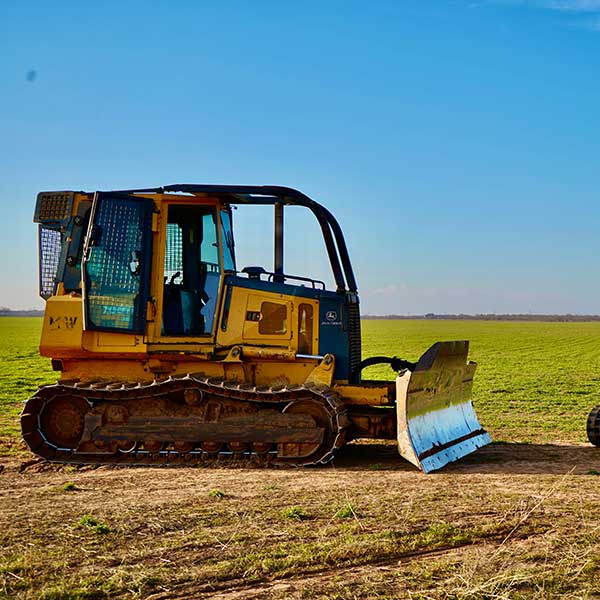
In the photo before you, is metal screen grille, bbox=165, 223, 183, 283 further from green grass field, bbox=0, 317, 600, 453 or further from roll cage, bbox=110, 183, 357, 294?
green grass field, bbox=0, 317, 600, 453

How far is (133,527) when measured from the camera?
7684 mm

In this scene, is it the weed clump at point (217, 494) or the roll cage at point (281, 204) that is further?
the roll cage at point (281, 204)

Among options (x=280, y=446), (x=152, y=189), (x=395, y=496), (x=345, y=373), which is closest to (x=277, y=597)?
(x=395, y=496)

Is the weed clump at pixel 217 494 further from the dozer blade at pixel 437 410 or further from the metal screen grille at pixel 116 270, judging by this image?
the metal screen grille at pixel 116 270

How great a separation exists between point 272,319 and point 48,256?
139 inches

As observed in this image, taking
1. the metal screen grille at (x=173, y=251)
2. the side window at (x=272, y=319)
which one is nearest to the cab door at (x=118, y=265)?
the metal screen grille at (x=173, y=251)

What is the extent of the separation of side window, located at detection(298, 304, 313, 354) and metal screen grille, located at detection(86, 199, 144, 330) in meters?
2.34

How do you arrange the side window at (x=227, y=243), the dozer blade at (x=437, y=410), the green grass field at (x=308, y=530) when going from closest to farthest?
the green grass field at (x=308, y=530) < the dozer blade at (x=437, y=410) < the side window at (x=227, y=243)

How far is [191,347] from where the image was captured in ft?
40.0

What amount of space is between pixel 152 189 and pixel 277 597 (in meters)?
7.63

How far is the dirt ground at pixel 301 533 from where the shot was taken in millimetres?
6117

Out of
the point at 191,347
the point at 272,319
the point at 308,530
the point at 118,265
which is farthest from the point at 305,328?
the point at 308,530

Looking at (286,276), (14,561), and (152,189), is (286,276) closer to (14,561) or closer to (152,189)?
(152,189)

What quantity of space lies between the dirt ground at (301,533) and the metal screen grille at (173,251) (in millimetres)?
2937
